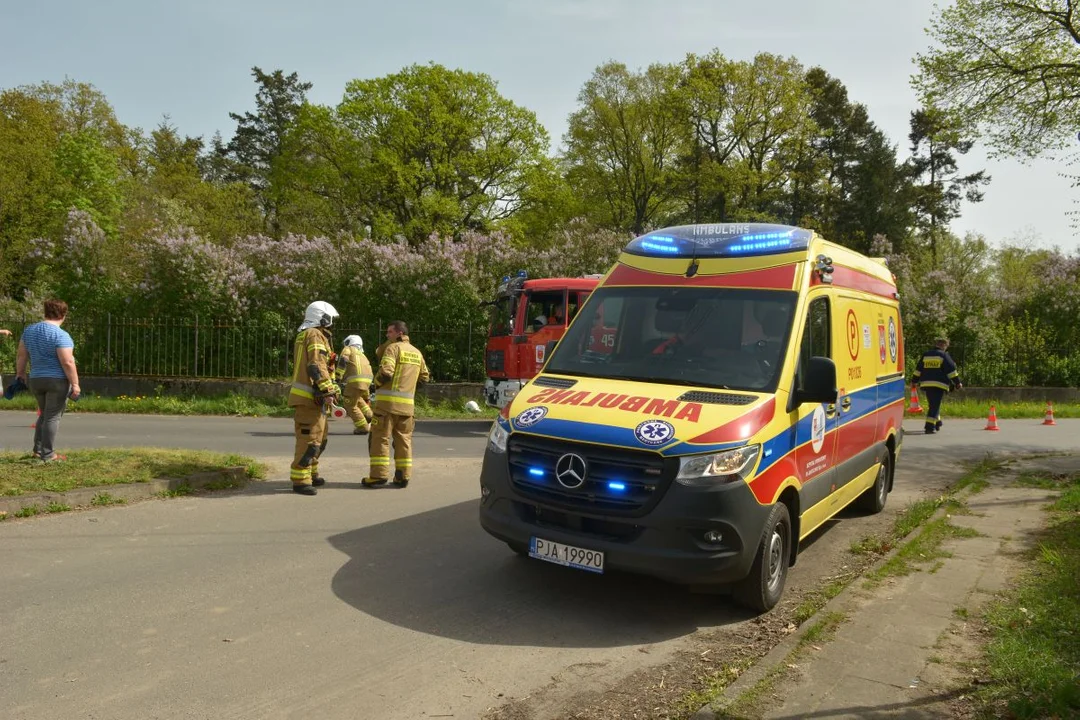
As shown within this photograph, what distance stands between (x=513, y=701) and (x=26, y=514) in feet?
18.0

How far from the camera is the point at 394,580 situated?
579cm

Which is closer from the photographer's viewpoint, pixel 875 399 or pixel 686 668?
pixel 686 668

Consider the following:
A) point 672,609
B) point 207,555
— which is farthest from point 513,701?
point 207,555

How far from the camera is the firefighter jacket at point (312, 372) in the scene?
8273 mm

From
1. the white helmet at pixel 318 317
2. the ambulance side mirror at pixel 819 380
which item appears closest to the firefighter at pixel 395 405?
the white helmet at pixel 318 317

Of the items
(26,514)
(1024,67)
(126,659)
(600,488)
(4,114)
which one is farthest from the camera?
(4,114)

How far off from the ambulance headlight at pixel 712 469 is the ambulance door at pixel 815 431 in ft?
2.95

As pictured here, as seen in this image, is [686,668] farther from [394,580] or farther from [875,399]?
[875,399]

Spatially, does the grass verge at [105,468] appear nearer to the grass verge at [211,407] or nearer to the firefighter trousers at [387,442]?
the firefighter trousers at [387,442]

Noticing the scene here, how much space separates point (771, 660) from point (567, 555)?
1349 mm

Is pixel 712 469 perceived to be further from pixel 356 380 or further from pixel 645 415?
pixel 356 380

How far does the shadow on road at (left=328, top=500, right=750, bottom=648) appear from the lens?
4930 millimetres

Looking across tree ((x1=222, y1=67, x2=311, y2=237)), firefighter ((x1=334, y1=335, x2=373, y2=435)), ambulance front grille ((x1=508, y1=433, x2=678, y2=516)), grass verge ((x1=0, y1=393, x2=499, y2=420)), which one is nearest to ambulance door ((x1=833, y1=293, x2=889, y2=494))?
ambulance front grille ((x1=508, y1=433, x2=678, y2=516))

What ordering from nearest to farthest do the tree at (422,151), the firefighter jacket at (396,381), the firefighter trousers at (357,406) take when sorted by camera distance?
the firefighter jacket at (396,381)
the firefighter trousers at (357,406)
the tree at (422,151)
